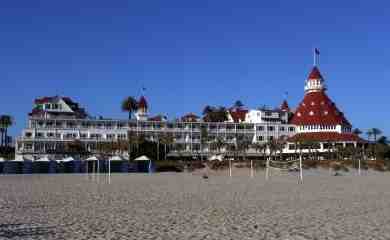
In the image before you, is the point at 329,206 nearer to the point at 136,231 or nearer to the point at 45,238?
the point at 136,231

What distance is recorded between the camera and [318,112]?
298 ft

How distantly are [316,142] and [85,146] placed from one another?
36995mm

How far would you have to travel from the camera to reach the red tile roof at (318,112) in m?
90.1

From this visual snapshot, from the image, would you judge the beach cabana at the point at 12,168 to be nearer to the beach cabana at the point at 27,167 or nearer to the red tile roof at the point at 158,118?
the beach cabana at the point at 27,167

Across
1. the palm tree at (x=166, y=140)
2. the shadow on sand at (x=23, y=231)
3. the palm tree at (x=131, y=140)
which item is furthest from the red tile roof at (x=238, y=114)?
the shadow on sand at (x=23, y=231)

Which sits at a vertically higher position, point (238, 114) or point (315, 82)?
point (315, 82)

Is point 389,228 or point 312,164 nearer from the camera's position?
point 389,228

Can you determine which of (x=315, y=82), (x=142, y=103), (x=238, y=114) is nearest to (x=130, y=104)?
(x=142, y=103)

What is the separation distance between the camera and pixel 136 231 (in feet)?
35.4

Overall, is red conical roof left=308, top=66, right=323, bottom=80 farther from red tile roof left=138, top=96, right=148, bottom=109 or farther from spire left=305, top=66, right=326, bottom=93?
red tile roof left=138, top=96, right=148, bottom=109

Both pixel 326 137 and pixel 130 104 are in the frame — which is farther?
pixel 130 104

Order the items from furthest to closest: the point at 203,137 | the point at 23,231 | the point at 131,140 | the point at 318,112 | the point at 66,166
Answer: the point at 203,137, the point at 318,112, the point at 131,140, the point at 66,166, the point at 23,231

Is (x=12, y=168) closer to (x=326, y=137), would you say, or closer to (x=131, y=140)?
(x=131, y=140)

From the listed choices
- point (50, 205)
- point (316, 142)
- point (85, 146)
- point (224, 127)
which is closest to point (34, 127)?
point (85, 146)
